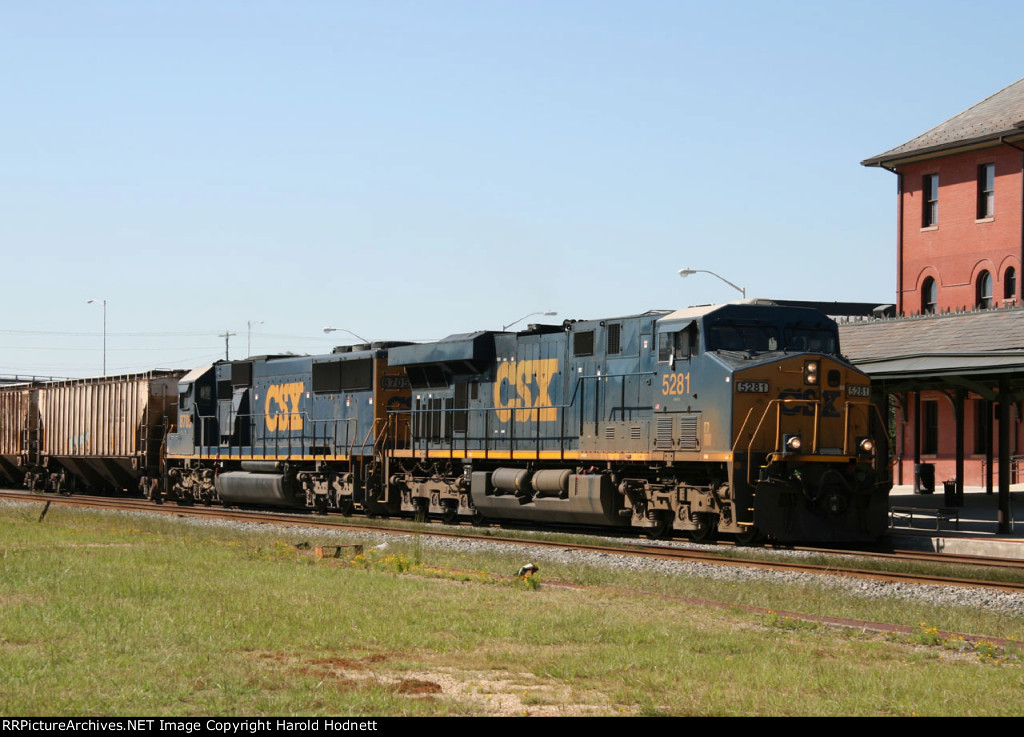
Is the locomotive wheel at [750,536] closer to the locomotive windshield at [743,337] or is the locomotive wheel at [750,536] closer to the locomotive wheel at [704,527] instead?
the locomotive wheel at [704,527]

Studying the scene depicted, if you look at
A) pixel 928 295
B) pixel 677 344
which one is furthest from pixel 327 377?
pixel 928 295

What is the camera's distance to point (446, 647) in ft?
32.5

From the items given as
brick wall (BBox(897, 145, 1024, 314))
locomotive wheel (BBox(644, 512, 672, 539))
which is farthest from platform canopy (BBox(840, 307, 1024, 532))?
brick wall (BBox(897, 145, 1024, 314))

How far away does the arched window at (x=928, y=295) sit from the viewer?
152 ft

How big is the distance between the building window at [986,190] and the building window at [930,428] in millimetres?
7199

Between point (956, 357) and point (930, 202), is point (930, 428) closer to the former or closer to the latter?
point (930, 202)

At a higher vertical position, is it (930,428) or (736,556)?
(930,428)

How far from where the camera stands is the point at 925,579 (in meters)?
15.1

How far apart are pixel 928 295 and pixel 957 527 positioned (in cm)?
2542

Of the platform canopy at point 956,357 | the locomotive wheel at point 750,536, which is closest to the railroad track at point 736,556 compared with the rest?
the locomotive wheel at point 750,536

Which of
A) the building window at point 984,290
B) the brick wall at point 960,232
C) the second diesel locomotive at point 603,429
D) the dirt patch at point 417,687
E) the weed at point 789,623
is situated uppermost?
the brick wall at point 960,232

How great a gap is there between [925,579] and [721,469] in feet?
16.7

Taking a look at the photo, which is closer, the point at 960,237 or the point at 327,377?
the point at 327,377

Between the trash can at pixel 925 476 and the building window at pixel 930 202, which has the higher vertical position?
the building window at pixel 930 202
